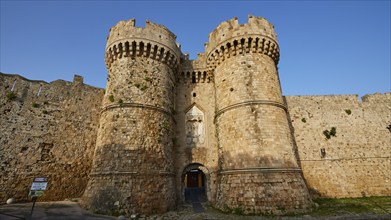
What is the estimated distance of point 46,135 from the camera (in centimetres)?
1021

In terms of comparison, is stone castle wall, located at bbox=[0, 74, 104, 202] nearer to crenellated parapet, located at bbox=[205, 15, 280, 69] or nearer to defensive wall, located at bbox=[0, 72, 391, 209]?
defensive wall, located at bbox=[0, 72, 391, 209]

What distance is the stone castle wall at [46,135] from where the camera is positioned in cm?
909

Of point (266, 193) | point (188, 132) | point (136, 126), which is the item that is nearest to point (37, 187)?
point (136, 126)

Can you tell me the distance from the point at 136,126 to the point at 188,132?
381cm

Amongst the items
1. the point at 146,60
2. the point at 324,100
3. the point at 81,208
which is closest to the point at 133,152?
the point at 81,208

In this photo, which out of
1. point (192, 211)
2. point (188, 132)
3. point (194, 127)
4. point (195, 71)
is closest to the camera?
point (192, 211)

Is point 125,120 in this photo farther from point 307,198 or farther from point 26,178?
point 307,198

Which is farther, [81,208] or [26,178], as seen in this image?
[26,178]

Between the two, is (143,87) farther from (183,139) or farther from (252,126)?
A: (252,126)

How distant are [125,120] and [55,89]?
5.37 meters

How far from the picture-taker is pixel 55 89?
11.2 meters

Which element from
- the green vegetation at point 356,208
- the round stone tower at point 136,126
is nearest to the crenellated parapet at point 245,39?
the round stone tower at point 136,126

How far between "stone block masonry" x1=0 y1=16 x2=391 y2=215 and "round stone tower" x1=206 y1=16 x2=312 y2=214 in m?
0.05

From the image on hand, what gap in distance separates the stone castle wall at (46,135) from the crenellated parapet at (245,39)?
29.0ft
